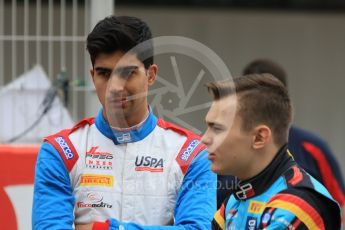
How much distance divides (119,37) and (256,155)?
2.59 feet

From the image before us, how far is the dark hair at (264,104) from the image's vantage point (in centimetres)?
297

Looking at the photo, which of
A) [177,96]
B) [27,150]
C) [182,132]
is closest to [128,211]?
[182,132]

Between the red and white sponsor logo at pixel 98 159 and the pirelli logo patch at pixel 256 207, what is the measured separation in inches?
27.8

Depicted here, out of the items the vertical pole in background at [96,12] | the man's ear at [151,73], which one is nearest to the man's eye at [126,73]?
the man's ear at [151,73]

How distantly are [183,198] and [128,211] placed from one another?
→ 0.22m

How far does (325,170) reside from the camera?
214 inches

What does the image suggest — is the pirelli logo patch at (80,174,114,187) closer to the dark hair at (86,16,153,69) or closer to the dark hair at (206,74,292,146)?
the dark hair at (86,16,153,69)

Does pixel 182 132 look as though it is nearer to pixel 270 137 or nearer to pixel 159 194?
pixel 159 194

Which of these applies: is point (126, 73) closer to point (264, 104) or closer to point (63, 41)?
point (264, 104)

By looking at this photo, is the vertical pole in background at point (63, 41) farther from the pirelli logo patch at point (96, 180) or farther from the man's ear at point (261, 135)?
the man's ear at point (261, 135)

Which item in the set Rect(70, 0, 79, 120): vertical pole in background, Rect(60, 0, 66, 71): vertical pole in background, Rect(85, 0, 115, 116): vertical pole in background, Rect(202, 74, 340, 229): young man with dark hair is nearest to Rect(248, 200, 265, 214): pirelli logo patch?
Rect(202, 74, 340, 229): young man with dark hair

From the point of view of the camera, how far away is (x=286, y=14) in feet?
34.3

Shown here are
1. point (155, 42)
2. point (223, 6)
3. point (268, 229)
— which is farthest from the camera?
point (223, 6)

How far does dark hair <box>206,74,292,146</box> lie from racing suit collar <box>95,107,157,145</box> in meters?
0.49
